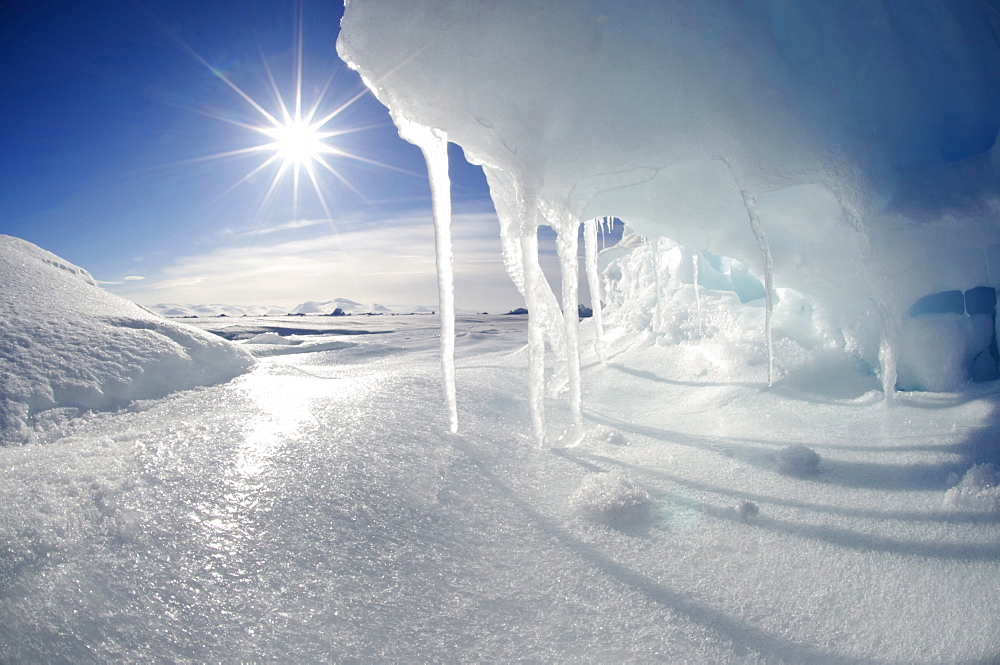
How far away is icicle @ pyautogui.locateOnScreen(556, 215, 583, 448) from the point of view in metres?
2.60

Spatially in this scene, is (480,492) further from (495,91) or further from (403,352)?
(403,352)

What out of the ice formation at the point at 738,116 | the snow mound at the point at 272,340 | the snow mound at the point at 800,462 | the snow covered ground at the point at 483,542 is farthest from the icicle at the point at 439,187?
the snow mound at the point at 272,340

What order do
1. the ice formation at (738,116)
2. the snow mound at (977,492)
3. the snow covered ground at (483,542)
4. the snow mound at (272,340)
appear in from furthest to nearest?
the snow mound at (272,340) < the ice formation at (738,116) < the snow mound at (977,492) < the snow covered ground at (483,542)

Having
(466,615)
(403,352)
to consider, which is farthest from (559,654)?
(403,352)

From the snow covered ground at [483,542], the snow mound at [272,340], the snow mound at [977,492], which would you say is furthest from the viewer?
the snow mound at [272,340]

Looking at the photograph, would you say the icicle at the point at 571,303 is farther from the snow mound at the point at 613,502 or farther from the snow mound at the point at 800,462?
the snow mound at the point at 800,462

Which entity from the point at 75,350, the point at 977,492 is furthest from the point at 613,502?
the point at 75,350

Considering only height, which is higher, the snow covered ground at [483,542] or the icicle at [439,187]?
the icicle at [439,187]

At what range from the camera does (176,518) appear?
1609 mm

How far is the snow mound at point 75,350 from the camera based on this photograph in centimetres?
248

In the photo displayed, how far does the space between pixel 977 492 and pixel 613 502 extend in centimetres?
141

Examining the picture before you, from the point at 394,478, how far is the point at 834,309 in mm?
3745

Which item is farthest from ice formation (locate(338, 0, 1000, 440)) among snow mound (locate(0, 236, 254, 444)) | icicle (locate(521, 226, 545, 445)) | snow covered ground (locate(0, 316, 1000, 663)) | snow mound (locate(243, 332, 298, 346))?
snow mound (locate(243, 332, 298, 346))

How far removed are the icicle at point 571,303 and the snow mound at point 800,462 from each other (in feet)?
3.29
